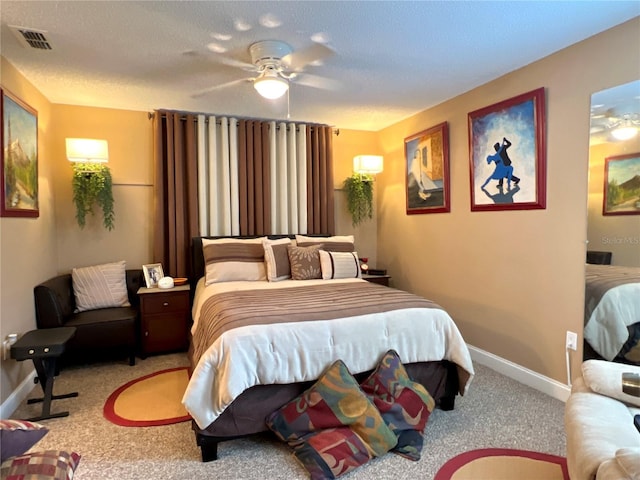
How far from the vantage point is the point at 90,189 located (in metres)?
3.67

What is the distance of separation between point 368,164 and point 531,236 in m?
1.99

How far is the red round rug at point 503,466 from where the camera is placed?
1.90m

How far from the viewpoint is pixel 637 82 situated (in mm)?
2238

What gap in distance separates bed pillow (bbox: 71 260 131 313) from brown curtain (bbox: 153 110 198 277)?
46cm

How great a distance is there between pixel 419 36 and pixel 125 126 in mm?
3100

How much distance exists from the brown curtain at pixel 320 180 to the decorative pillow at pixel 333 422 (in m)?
2.68

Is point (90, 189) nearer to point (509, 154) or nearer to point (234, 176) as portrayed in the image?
point (234, 176)

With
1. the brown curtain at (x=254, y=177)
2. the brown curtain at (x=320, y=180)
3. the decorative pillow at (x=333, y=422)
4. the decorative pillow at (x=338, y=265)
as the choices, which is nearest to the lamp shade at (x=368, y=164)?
the brown curtain at (x=320, y=180)

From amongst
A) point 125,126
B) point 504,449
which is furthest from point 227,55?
point 504,449

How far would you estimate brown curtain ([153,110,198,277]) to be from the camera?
3975 millimetres

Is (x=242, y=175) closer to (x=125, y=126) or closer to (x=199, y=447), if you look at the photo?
(x=125, y=126)

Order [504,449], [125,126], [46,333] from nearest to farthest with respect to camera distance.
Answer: [504,449] → [46,333] → [125,126]

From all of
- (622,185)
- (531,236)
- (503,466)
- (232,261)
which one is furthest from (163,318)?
(622,185)

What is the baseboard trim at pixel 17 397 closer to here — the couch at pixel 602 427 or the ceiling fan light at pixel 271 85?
the ceiling fan light at pixel 271 85
